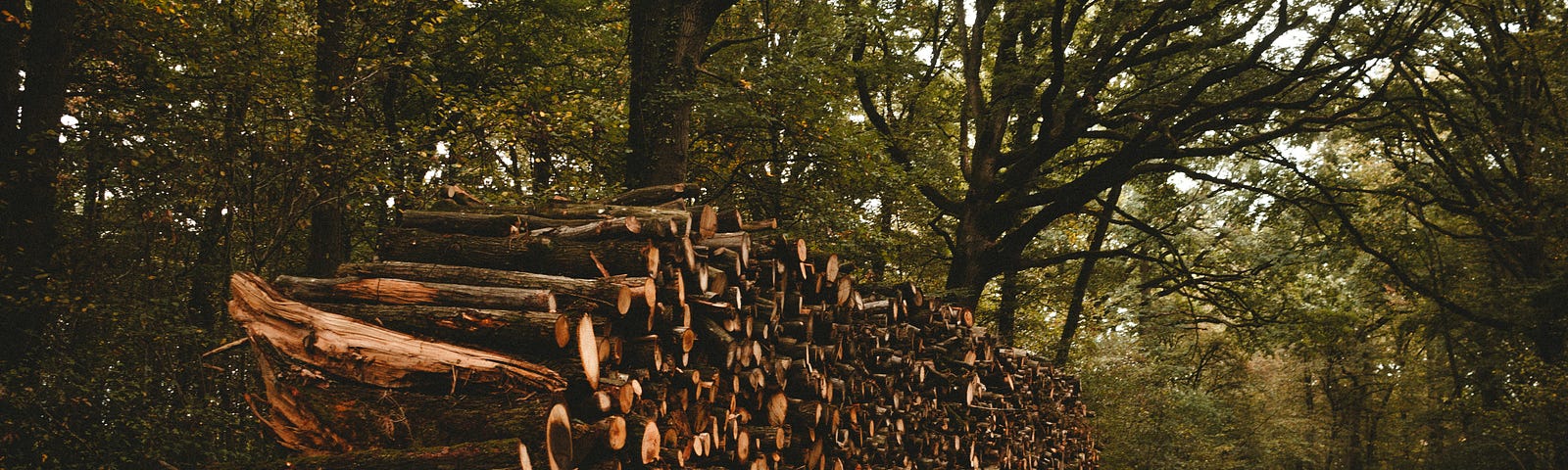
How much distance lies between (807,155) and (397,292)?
739cm

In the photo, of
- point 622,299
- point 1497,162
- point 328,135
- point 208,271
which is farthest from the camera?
point 1497,162

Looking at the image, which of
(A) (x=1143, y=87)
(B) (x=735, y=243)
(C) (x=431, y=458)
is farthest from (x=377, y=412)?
(A) (x=1143, y=87)

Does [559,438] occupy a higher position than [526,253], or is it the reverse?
[526,253]

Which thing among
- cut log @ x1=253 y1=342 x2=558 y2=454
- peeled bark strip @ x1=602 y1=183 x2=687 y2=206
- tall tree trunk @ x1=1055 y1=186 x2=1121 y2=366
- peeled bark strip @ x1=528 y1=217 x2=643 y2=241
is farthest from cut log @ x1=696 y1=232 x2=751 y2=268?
tall tree trunk @ x1=1055 y1=186 x2=1121 y2=366

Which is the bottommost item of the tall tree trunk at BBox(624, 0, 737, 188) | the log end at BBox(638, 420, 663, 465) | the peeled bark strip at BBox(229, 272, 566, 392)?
the log end at BBox(638, 420, 663, 465)

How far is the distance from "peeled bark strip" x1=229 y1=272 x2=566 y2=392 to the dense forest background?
136 centimetres

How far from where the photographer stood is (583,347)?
356cm

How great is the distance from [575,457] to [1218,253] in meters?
16.9

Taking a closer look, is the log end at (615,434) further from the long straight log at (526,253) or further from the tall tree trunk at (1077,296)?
the tall tree trunk at (1077,296)

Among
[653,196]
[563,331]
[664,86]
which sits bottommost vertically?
[563,331]

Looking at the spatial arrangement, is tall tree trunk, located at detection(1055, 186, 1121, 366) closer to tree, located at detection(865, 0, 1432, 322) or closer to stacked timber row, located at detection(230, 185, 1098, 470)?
tree, located at detection(865, 0, 1432, 322)

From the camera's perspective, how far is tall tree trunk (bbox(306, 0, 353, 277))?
26.3 ft

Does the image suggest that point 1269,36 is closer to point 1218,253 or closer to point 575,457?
point 1218,253

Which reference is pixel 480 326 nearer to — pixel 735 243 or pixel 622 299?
pixel 622 299
